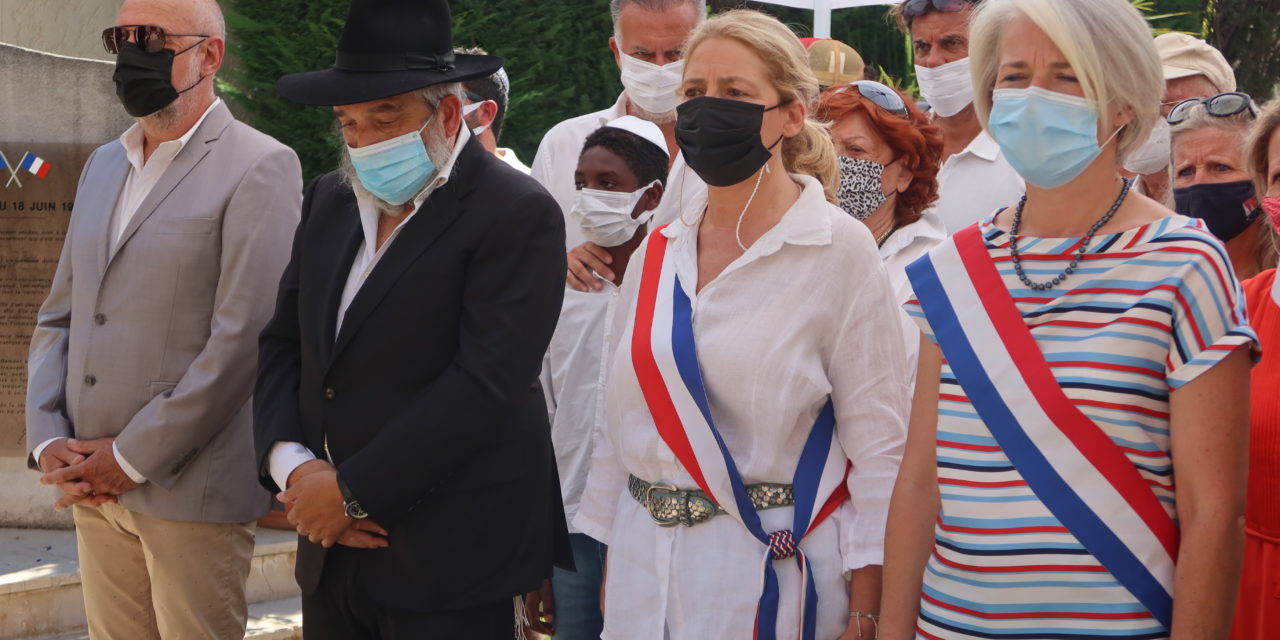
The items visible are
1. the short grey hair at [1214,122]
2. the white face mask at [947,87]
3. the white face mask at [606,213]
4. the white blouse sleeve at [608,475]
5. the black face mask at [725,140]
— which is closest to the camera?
the black face mask at [725,140]

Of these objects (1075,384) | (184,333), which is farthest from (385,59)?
(1075,384)

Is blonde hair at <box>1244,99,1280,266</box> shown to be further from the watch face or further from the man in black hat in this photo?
the watch face

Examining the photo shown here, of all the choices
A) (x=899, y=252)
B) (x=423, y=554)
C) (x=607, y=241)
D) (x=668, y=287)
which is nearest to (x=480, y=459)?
(x=423, y=554)

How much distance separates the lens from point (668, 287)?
3184 millimetres

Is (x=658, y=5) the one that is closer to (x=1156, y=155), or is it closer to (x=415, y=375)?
(x=1156, y=155)

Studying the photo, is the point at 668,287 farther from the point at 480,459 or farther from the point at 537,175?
the point at 537,175

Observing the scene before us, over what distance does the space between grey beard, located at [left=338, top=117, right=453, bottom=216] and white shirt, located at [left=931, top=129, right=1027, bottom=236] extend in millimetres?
1738

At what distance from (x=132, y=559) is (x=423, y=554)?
4.81 ft

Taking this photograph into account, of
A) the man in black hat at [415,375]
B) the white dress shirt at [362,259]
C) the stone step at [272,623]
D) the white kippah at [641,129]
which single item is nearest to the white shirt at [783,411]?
the man in black hat at [415,375]

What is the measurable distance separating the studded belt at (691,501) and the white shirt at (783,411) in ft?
0.07

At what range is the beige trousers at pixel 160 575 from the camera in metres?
4.14

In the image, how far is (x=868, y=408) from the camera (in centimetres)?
299

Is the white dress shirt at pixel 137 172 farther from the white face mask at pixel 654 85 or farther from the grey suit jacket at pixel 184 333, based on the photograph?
the white face mask at pixel 654 85

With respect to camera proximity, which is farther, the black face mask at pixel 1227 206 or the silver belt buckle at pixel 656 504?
the black face mask at pixel 1227 206
